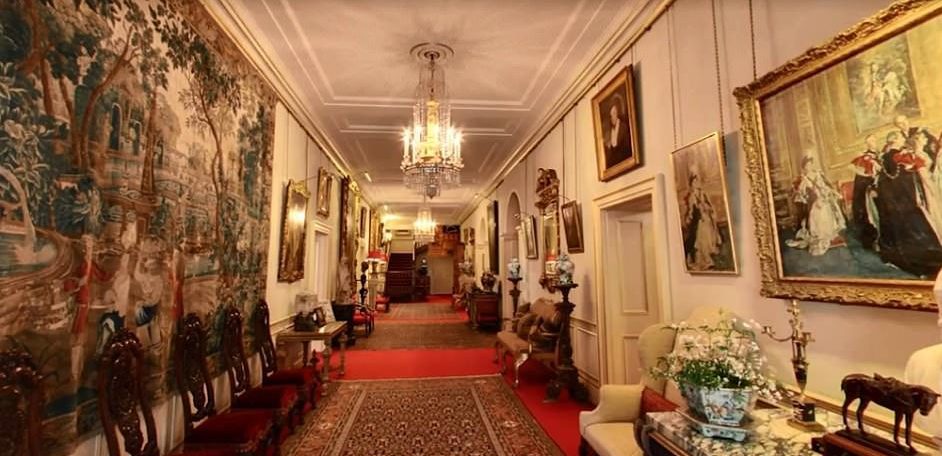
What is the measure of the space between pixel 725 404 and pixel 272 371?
4141mm

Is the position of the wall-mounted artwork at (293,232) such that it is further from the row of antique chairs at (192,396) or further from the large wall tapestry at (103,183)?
the large wall tapestry at (103,183)

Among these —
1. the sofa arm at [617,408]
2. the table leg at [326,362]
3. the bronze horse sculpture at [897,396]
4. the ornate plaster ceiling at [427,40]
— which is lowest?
the table leg at [326,362]

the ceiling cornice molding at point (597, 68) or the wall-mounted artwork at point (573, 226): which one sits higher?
the ceiling cornice molding at point (597, 68)

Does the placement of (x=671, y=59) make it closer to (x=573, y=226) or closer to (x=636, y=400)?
(x=573, y=226)

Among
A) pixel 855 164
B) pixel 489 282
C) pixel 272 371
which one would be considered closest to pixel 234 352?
pixel 272 371

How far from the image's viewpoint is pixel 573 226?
16.6 ft

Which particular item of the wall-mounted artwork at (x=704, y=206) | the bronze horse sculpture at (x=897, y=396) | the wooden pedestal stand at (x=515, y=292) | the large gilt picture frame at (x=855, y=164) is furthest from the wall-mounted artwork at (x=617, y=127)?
the wooden pedestal stand at (x=515, y=292)

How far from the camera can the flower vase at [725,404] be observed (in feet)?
5.36

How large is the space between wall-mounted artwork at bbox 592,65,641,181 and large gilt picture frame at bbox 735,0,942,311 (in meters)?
1.44

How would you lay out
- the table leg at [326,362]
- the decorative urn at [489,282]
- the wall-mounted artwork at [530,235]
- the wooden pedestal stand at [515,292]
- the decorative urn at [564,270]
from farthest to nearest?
the decorative urn at [489,282] < the wooden pedestal stand at [515,292] < the wall-mounted artwork at [530,235] < the table leg at [326,362] < the decorative urn at [564,270]

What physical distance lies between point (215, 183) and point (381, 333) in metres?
6.64

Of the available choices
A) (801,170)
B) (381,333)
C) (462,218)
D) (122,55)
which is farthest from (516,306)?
(462,218)

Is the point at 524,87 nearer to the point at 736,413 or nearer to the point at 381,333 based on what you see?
the point at 736,413

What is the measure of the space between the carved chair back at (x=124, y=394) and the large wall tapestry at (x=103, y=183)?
8 cm
